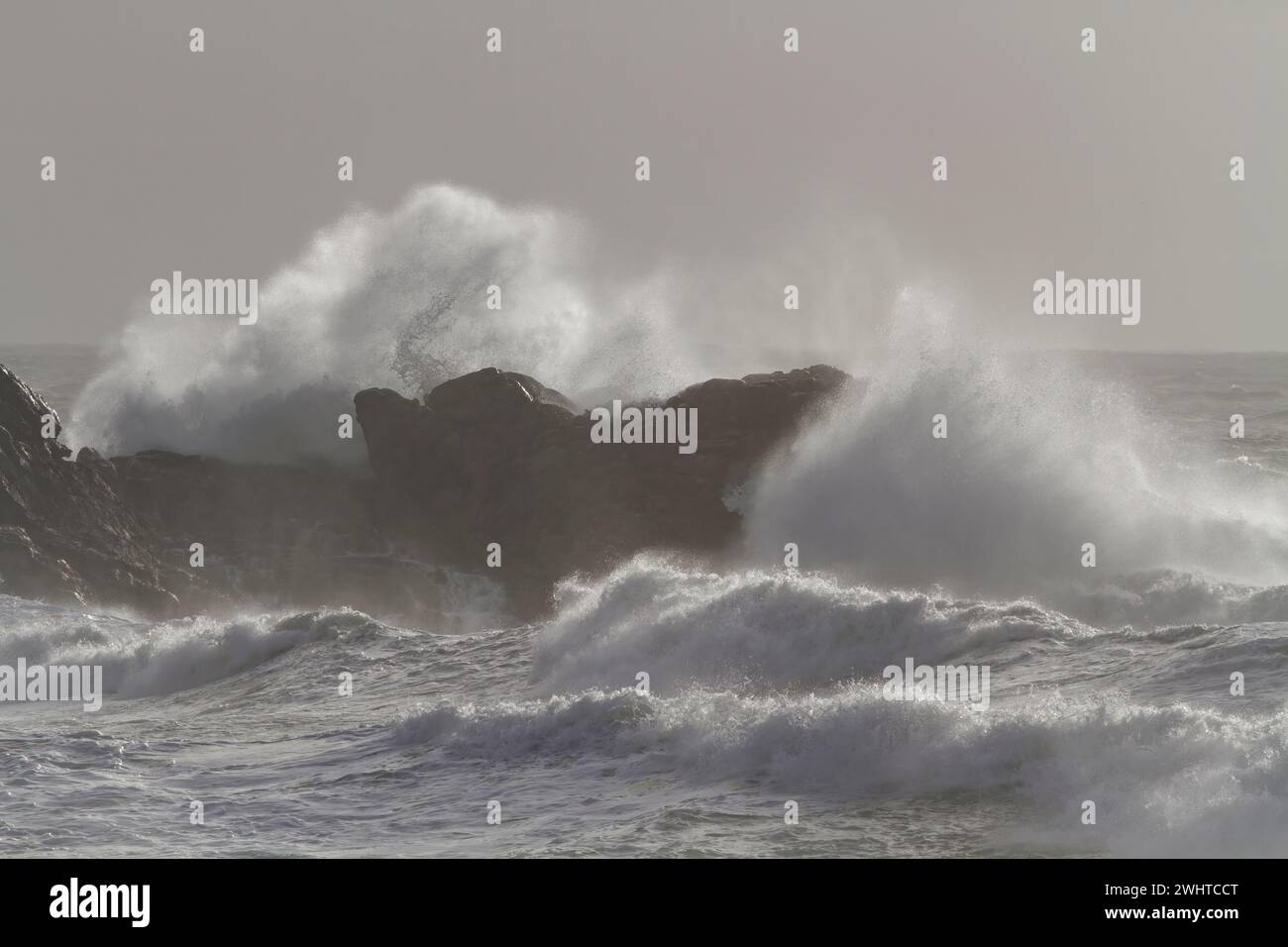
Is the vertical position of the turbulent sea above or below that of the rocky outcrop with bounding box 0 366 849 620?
below

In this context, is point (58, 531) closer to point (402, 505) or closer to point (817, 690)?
point (402, 505)

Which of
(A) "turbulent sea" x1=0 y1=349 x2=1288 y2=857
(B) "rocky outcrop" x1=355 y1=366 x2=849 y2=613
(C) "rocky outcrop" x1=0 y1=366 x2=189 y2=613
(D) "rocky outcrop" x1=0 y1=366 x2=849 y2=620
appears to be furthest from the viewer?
(B) "rocky outcrop" x1=355 y1=366 x2=849 y2=613

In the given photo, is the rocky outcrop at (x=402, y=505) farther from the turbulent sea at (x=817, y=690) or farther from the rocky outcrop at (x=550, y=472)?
the turbulent sea at (x=817, y=690)

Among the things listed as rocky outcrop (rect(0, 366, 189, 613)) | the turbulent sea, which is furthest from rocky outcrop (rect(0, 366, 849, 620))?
the turbulent sea

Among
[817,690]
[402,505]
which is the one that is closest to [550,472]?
[402,505]

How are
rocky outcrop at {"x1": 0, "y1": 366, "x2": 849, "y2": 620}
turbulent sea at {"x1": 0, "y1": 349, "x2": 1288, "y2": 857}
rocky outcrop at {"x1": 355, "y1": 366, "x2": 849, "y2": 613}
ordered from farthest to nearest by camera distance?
rocky outcrop at {"x1": 355, "y1": 366, "x2": 849, "y2": 613} < rocky outcrop at {"x1": 0, "y1": 366, "x2": 849, "y2": 620} < turbulent sea at {"x1": 0, "y1": 349, "x2": 1288, "y2": 857}

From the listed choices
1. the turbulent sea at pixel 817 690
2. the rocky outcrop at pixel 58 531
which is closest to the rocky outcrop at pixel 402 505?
the rocky outcrop at pixel 58 531

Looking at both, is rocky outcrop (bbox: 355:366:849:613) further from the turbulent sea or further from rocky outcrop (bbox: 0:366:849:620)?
the turbulent sea
